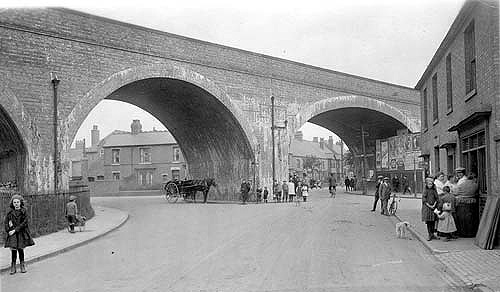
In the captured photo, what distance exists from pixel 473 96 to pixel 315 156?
69.2 meters

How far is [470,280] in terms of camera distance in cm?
740

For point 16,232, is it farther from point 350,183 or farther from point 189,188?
point 350,183

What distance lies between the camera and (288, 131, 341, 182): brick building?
74875 mm

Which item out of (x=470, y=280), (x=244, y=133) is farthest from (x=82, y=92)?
(x=470, y=280)

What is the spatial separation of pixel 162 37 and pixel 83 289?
60.3ft

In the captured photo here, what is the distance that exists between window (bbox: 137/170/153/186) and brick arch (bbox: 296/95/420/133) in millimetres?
27896

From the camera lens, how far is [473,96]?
12.9m

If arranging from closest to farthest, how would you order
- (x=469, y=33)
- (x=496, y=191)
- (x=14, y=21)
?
(x=496, y=191)
(x=469, y=33)
(x=14, y=21)

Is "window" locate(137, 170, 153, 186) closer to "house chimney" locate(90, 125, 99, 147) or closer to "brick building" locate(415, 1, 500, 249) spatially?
"house chimney" locate(90, 125, 99, 147)

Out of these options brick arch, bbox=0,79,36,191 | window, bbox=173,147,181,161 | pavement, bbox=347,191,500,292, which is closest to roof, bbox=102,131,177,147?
window, bbox=173,147,181,161

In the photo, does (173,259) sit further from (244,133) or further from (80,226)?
(244,133)

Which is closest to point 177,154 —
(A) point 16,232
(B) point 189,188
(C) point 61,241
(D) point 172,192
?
(D) point 172,192

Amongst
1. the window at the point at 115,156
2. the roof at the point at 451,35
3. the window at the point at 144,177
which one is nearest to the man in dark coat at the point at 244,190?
the roof at the point at 451,35

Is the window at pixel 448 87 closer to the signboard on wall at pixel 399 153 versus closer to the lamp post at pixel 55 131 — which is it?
the lamp post at pixel 55 131
